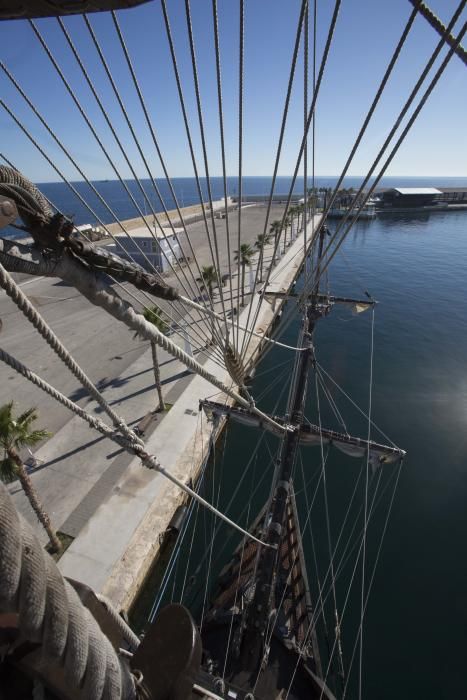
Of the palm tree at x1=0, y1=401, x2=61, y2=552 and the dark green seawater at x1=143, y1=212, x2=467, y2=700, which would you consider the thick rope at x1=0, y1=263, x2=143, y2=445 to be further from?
the dark green seawater at x1=143, y1=212, x2=467, y2=700

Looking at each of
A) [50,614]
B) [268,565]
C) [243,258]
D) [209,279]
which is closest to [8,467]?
[268,565]

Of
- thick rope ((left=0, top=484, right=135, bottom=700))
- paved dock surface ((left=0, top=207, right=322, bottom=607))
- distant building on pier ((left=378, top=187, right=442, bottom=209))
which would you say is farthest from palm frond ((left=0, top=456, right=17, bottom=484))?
distant building on pier ((left=378, top=187, right=442, bottom=209))

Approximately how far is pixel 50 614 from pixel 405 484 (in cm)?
2248

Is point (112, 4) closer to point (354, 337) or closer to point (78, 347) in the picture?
point (78, 347)

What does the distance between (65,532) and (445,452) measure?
2191 cm

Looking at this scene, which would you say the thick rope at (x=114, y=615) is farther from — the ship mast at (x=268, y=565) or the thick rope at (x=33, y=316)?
the ship mast at (x=268, y=565)

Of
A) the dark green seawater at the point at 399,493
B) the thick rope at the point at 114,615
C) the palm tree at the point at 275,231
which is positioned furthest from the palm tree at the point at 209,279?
the dark green seawater at the point at 399,493

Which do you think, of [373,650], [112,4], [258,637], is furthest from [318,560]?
[112,4]

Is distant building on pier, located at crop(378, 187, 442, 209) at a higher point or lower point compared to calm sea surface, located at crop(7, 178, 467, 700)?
higher

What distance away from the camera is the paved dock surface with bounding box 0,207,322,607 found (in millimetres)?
14312

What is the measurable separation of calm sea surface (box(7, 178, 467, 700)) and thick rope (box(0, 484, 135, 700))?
14986 millimetres

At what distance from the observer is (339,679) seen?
41.5 ft

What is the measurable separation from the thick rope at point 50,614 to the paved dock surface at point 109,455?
691cm

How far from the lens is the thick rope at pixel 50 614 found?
1645mm
